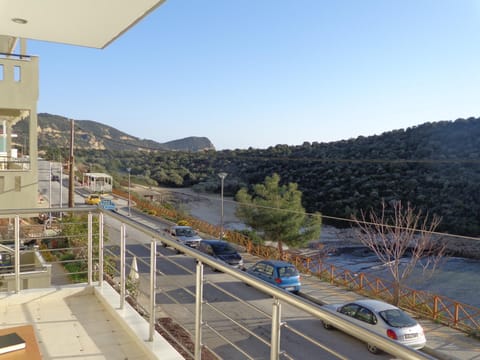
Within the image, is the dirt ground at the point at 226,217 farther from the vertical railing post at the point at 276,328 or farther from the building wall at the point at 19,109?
the vertical railing post at the point at 276,328

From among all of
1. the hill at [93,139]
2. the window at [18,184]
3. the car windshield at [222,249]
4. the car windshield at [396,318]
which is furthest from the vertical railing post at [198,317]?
the hill at [93,139]

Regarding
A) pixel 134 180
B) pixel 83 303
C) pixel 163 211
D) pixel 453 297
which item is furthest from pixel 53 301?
pixel 134 180

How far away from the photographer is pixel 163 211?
95.3 feet

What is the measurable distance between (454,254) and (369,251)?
5.64m

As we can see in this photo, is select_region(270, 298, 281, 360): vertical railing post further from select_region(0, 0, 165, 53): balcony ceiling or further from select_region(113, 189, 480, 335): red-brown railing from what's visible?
select_region(113, 189, 480, 335): red-brown railing

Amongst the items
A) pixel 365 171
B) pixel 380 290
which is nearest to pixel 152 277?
pixel 380 290

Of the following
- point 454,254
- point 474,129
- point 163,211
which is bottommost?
point 454,254

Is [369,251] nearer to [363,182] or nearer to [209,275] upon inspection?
[363,182]

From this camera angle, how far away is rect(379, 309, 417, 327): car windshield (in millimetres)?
8422

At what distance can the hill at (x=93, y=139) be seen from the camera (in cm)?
4953

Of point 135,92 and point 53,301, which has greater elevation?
point 135,92

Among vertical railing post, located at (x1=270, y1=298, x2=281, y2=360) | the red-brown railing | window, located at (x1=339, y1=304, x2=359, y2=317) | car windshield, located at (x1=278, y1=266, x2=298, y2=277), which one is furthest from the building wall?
the red-brown railing

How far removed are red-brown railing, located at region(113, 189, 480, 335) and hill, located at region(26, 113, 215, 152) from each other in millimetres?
27282

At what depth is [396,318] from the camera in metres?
8.57
